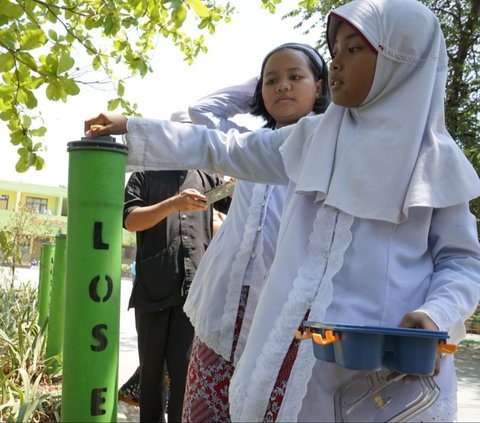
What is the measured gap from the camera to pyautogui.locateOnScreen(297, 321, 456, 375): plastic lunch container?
1.15 meters

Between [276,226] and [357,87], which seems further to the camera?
[276,226]

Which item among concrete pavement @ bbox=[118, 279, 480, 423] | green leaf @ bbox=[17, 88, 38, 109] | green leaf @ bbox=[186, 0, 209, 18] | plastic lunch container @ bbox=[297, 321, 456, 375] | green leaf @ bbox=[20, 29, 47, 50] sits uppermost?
green leaf @ bbox=[186, 0, 209, 18]

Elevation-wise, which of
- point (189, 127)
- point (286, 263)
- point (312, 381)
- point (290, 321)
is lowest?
point (312, 381)

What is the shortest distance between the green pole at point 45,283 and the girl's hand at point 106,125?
12.2 feet

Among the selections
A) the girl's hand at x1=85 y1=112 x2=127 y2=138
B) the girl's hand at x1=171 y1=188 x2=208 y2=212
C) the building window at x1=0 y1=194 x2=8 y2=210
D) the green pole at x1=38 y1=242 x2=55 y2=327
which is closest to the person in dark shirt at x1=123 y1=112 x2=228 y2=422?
the girl's hand at x1=171 y1=188 x2=208 y2=212

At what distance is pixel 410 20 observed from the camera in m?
1.59

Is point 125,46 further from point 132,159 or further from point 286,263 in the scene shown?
point 286,263

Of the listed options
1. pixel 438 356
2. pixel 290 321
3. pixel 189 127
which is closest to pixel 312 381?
pixel 290 321

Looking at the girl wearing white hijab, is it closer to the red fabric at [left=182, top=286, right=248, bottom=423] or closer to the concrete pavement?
the red fabric at [left=182, top=286, right=248, bottom=423]

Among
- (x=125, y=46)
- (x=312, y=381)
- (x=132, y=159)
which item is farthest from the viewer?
(x=125, y=46)

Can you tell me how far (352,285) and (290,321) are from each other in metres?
0.17

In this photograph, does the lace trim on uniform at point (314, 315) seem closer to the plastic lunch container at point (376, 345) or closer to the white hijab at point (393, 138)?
the white hijab at point (393, 138)

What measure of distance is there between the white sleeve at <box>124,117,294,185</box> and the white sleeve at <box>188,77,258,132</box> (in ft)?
2.42

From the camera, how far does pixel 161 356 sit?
3.11m
